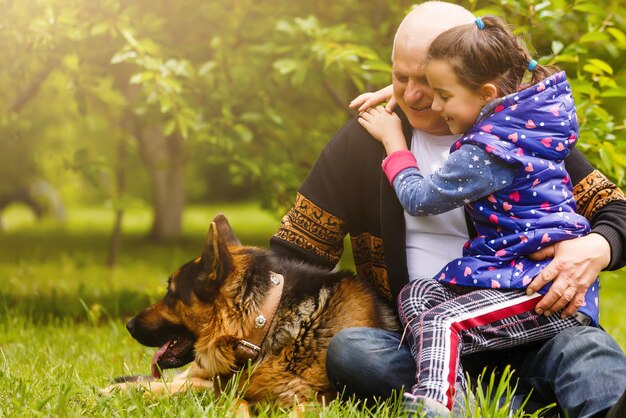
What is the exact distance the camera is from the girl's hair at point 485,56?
2.79 meters

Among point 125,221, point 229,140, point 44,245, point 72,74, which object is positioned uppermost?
point 72,74

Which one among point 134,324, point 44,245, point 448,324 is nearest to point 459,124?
point 448,324

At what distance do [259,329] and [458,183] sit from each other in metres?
1.00

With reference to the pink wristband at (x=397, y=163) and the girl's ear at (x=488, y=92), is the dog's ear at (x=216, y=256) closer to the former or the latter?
the pink wristband at (x=397, y=163)

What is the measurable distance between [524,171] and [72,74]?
4.73 meters

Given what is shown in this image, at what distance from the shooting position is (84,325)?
204 inches

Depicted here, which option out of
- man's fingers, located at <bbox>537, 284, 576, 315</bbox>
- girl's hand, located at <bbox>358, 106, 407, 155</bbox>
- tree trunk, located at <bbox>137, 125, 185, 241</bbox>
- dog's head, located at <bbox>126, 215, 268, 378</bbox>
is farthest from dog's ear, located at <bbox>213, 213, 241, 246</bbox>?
tree trunk, located at <bbox>137, 125, 185, 241</bbox>

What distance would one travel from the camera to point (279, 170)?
21.0 feet

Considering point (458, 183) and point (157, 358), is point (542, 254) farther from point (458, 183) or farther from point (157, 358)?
point (157, 358)

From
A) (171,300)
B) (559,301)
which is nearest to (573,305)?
(559,301)

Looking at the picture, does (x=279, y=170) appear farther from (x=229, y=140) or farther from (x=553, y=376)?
(x=553, y=376)

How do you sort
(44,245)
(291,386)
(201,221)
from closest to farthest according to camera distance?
A: 1. (291,386)
2. (44,245)
3. (201,221)

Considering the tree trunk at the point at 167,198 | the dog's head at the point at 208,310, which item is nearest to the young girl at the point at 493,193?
the dog's head at the point at 208,310

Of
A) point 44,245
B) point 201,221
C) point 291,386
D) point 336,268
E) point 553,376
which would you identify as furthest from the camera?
point 201,221
